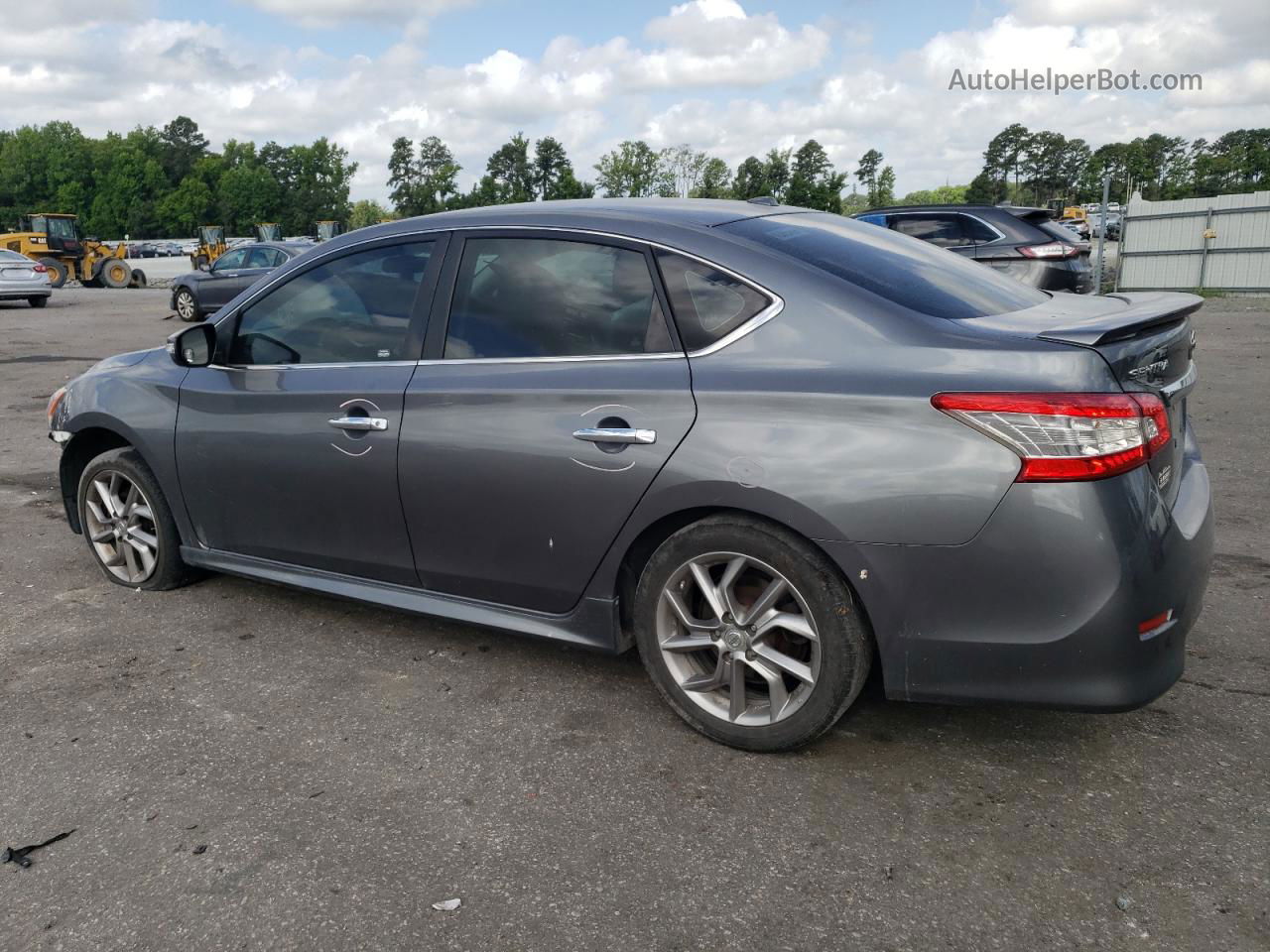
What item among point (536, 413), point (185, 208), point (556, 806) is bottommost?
point (556, 806)

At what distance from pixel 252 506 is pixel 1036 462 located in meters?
2.96

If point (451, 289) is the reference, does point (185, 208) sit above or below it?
above

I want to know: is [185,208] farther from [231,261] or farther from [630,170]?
[231,261]

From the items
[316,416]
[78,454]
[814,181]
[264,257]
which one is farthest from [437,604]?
[814,181]

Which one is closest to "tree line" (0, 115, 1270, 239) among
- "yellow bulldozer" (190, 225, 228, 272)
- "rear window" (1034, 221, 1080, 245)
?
"yellow bulldozer" (190, 225, 228, 272)

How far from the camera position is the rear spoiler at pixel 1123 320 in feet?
9.36

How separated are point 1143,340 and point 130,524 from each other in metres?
4.15

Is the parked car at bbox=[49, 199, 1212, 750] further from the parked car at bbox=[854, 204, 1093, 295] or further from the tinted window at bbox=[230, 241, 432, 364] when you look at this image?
the parked car at bbox=[854, 204, 1093, 295]

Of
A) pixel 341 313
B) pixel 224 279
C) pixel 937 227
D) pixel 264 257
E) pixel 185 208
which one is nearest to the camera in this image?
pixel 341 313

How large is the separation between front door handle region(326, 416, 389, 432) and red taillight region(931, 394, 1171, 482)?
2.02m

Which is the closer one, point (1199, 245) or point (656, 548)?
point (656, 548)

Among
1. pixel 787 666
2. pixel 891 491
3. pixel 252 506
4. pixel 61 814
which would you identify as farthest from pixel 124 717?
pixel 891 491

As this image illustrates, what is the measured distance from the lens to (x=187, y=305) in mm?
21594

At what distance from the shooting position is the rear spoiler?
9.36 ft
